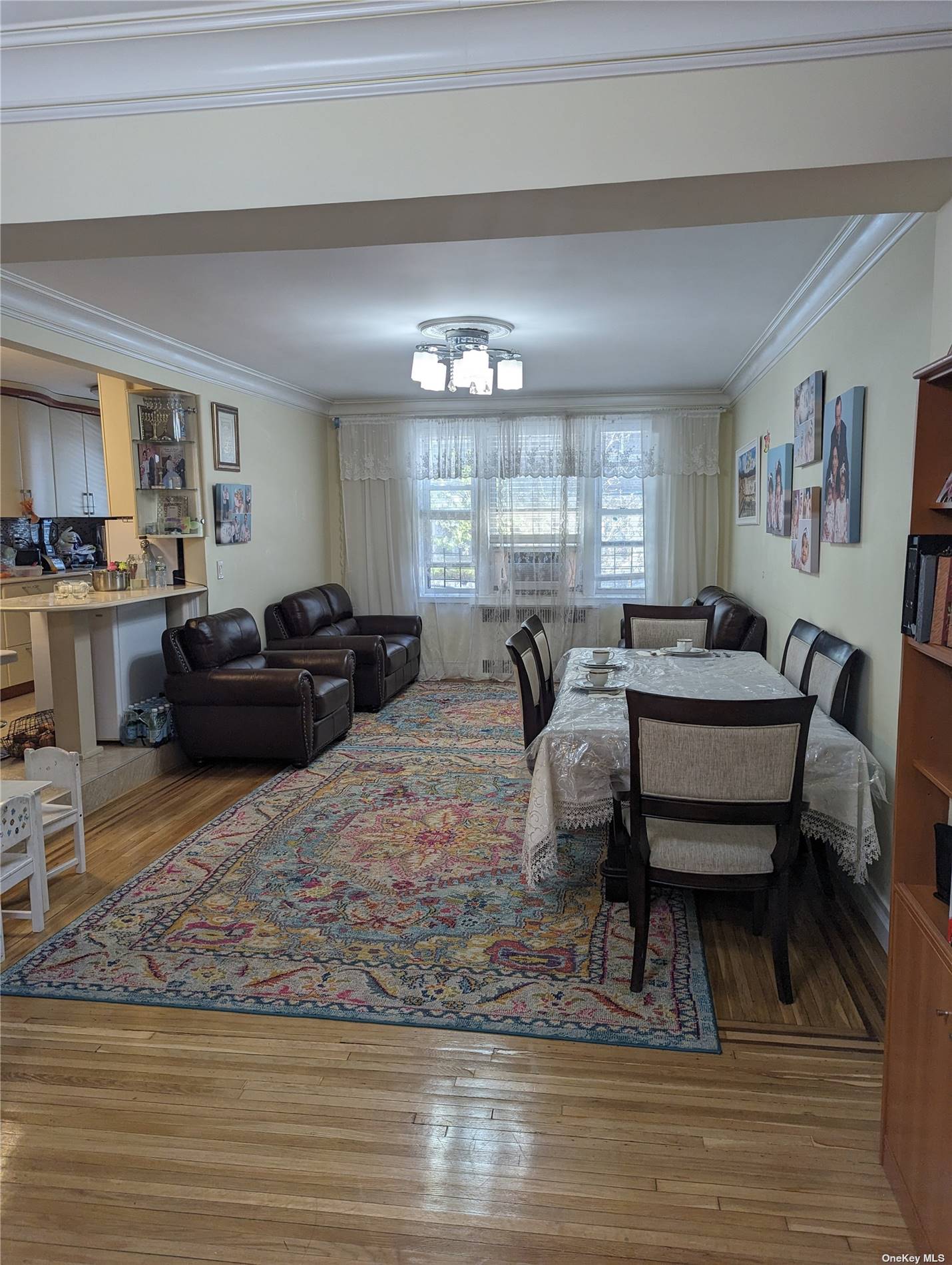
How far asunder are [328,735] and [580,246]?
10.9 feet

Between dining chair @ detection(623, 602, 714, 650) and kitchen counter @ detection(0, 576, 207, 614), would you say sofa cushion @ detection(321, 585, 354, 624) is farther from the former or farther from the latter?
dining chair @ detection(623, 602, 714, 650)

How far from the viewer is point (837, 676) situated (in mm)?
3385

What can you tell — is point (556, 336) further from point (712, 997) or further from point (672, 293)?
point (712, 997)

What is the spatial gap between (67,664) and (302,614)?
7.54ft

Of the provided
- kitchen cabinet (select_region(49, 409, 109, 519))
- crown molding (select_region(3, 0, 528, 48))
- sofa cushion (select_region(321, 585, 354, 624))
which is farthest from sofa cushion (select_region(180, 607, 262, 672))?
crown molding (select_region(3, 0, 528, 48))

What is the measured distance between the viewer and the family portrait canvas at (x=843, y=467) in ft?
11.1

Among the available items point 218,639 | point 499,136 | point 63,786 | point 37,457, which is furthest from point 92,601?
point 499,136

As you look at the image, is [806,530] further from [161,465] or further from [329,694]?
[161,465]

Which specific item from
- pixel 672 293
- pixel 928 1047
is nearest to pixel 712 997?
pixel 928 1047

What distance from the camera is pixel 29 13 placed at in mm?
1992

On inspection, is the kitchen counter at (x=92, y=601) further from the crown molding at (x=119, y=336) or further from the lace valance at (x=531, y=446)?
the lace valance at (x=531, y=446)

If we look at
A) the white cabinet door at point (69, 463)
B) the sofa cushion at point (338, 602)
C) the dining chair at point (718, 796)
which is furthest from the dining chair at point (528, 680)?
the white cabinet door at point (69, 463)

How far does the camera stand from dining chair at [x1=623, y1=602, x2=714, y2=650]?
5.14 meters

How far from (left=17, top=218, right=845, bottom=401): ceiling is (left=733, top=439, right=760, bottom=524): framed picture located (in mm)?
723
